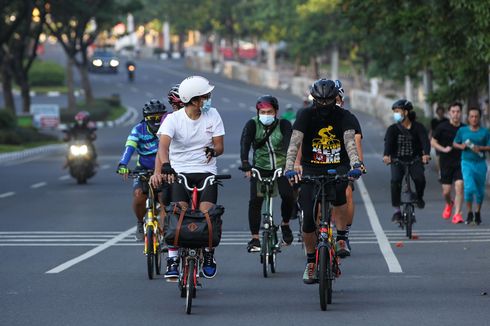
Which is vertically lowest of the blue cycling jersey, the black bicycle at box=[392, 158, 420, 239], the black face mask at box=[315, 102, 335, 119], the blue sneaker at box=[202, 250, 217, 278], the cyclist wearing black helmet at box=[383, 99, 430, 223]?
the black bicycle at box=[392, 158, 420, 239]

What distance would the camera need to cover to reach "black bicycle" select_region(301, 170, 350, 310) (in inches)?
470

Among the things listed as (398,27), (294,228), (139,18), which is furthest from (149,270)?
(139,18)

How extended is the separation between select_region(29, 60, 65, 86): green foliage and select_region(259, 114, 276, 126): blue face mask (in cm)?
9975

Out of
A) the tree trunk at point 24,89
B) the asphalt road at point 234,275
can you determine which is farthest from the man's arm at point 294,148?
the tree trunk at point 24,89

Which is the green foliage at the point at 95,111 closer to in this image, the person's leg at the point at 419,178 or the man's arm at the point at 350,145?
the person's leg at the point at 419,178

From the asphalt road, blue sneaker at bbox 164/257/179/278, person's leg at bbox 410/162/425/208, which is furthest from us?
person's leg at bbox 410/162/425/208

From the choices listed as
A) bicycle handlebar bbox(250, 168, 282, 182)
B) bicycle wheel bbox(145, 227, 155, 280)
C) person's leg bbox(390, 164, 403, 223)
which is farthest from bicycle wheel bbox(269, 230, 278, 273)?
person's leg bbox(390, 164, 403, 223)

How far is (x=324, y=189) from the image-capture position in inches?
495

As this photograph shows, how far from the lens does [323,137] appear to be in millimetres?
12672

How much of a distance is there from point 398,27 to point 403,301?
21932 millimetres

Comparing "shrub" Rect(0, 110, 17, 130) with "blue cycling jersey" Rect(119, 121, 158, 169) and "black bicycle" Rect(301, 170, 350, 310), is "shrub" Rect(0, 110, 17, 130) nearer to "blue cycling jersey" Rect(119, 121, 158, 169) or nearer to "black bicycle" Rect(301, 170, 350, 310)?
"blue cycling jersey" Rect(119, 121, 158, 169)

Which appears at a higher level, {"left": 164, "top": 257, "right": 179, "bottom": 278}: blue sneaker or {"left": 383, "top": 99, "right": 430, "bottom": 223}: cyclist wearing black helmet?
{"left": 383, "top": 99, "right": 430, "bottom": 223}: cyclist wearing black helmet

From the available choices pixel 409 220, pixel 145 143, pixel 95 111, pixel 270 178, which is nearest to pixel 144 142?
pixel 145 143

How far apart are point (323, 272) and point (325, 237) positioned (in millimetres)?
390
